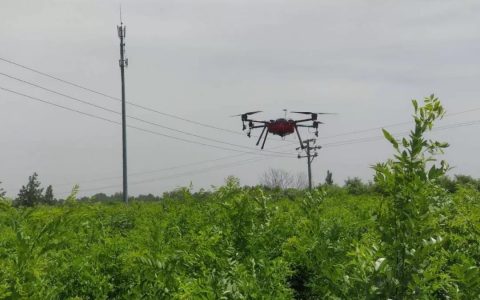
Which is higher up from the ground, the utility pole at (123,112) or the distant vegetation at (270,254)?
the utility pole at (123,112)

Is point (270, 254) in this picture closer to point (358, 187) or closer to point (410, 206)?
point (410, 206)

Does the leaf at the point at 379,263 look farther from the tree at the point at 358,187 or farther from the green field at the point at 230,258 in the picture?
the tree at the point at 358,187

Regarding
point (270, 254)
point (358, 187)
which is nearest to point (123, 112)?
point (358, 187)

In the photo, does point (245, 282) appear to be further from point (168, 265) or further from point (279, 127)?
point (279, 127)

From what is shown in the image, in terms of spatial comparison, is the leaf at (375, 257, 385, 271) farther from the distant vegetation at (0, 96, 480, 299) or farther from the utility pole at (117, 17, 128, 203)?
the utility pole at (117, 17, 128, 203)

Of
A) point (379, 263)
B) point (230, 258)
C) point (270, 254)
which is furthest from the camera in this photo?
point (270, 254)

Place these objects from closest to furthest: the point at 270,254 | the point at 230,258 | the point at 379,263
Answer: the point at 379,263
the point at 230,258
the point at 270,254

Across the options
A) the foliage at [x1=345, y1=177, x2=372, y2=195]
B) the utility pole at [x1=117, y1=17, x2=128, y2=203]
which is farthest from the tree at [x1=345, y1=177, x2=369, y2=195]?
the utility pole at [x1=117, y1=17, x2=128, y2=203]

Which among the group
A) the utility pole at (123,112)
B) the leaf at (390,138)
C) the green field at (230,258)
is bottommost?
the green field at (230,258)

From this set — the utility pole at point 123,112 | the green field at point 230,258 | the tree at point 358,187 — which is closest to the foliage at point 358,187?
the tree at point 358,187

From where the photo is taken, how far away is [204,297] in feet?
9.07

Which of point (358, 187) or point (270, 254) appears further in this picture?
point (358, 187)

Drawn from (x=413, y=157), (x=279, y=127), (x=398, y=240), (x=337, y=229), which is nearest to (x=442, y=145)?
(x=413, y=157)

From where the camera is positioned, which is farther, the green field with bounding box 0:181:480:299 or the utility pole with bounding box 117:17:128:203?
the utility pole with bounding box 117:17:128:203
